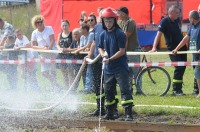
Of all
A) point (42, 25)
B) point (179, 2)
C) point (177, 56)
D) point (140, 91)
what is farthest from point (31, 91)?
point (179, 2)

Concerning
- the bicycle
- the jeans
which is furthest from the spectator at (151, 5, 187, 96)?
the jeans

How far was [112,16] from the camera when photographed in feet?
32.5

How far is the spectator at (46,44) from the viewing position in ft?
47.2

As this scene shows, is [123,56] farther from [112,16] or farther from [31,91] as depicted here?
[31,91]

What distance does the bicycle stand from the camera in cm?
1323

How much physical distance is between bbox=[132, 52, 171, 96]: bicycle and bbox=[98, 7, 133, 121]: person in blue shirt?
10.2 feet

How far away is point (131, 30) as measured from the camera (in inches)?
517

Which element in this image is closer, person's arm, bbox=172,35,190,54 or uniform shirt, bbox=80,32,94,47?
person's arm, bbox=172,35,190,54

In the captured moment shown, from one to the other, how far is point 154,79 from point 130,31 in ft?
5.23

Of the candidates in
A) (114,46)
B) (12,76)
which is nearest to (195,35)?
(114,46)

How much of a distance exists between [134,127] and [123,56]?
1.32m

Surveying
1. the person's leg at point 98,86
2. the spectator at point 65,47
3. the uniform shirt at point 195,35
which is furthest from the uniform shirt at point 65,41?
the person's leg at point 98,86

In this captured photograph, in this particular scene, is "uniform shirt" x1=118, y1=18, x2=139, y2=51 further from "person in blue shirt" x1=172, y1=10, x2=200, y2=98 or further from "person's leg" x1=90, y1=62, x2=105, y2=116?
"person's leg" x1=90, y1=62, x2=105, y2=116

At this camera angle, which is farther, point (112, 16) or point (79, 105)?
point (79, 105)
